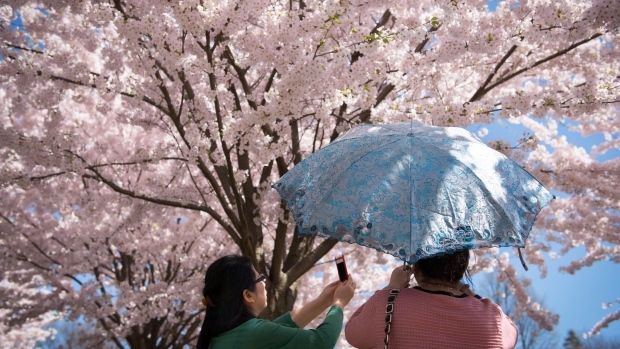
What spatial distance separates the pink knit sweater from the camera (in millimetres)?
2037

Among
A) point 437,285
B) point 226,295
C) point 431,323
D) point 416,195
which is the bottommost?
point 431,323

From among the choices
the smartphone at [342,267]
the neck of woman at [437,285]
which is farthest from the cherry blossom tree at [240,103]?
the neck of woman at [437,285]

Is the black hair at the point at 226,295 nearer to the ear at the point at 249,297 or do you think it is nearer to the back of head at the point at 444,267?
the ear at the point at 249,297

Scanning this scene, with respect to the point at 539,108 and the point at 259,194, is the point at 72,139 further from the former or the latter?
the point at 539,108

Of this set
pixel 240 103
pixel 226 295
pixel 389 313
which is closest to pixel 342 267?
pixel 389 313

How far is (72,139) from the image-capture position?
6.59 m

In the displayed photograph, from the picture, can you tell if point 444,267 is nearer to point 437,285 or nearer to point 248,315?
point 437,285

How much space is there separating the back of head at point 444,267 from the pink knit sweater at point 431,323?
0.30 feet

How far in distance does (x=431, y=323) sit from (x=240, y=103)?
576 cm

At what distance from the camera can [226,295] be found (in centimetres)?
235

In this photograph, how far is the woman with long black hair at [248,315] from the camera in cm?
221

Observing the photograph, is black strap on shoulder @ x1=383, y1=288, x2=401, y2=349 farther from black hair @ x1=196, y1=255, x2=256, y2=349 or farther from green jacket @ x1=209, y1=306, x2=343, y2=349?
black hair @ x1=196, y1=255, x2=256, y2=349

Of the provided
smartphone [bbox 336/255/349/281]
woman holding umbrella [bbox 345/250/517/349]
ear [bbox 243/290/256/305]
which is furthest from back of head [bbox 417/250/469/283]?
ear [bbox 243/290/256/305]

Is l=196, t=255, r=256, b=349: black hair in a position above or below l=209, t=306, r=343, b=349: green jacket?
above
